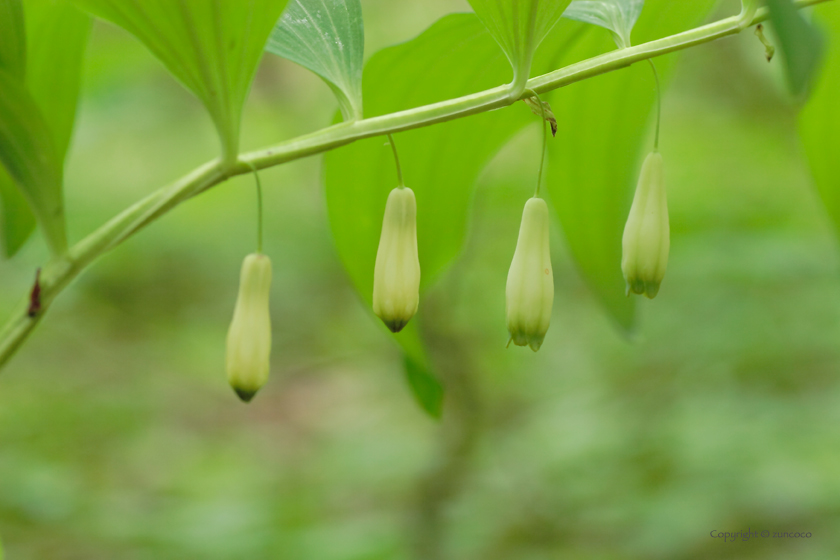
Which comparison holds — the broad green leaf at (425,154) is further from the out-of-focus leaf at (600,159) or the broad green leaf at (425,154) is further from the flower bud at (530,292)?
the flower bud at (530,292)

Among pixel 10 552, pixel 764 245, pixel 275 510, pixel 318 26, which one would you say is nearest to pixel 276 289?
pixel 275 510

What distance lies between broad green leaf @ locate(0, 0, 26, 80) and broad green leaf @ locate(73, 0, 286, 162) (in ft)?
0.34

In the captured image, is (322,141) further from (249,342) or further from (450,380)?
(450,380)

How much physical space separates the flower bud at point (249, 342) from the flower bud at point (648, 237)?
0.25m

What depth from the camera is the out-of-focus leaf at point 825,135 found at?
23.0 inches

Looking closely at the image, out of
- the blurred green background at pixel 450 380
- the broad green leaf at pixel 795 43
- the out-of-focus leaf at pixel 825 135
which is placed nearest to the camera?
the broad green leaf at pixel 795 43

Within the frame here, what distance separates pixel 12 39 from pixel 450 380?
1.41 m

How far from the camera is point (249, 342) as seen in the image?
395mm

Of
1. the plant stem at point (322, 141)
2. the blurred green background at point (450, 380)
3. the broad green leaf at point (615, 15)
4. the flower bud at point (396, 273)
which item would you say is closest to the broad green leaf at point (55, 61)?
the plant stem at point (322, 141)

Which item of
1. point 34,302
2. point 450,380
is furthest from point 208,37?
point 450,380

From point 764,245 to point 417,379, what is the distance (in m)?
1.37

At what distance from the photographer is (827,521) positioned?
156 cm

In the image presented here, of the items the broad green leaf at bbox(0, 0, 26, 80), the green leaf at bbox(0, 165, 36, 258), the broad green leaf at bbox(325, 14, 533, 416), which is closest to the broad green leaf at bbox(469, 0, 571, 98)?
the broad green leaf at bbox(325, 14, 533, 416)

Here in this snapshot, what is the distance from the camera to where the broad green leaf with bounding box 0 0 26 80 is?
1.30 ft
